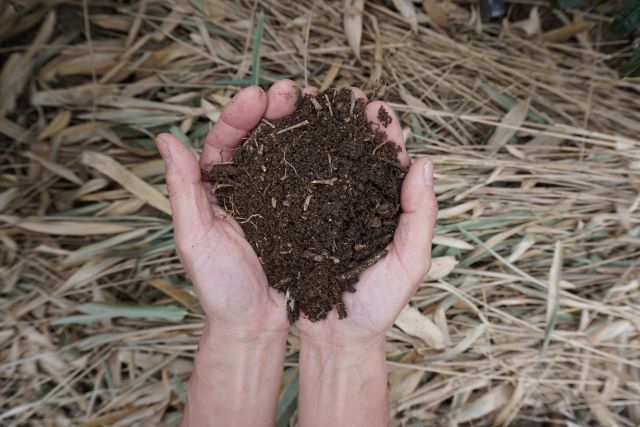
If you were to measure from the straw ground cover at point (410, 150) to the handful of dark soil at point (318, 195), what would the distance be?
40 centimetres

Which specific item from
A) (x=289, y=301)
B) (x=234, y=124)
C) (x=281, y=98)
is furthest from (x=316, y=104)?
(x=289, y=301)

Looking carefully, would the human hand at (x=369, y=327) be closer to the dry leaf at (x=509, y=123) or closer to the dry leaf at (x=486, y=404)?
the dry leaf at (x=486, y=404)

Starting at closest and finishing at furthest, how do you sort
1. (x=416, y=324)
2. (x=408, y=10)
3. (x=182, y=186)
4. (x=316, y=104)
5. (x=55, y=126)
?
(x=182, y=186) → (x=316, y=104) → (x=416, y=324) → (x=55, y=126) → (x=408, y=10)

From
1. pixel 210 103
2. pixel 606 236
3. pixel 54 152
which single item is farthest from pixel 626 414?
pixel 54 152

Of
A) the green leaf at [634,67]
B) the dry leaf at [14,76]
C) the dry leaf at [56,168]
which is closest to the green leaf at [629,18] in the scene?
the green leaf at [634,67]

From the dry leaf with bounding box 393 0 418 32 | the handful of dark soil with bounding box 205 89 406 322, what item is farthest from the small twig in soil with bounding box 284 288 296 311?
the dry leaf with bounding box 393 0 418 32

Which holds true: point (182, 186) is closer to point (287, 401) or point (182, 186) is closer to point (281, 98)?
point (281, 98)

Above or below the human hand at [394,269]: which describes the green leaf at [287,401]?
below

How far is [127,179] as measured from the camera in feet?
5.18

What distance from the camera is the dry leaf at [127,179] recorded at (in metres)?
1.57

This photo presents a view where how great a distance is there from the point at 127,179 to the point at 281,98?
584 millimetres

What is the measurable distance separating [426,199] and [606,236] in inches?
31.2

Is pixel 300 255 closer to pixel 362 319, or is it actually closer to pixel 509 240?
pixel 362 319

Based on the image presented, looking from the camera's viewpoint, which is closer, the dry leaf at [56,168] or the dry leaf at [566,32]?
the dry leaf at [56,168]
